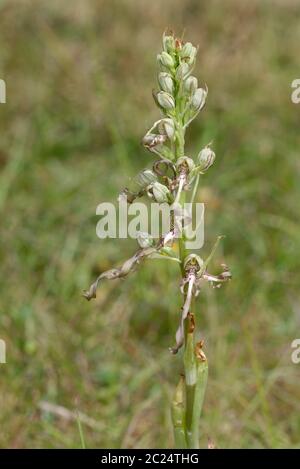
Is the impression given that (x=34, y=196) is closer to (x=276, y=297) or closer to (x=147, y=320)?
(x=147, y=320)

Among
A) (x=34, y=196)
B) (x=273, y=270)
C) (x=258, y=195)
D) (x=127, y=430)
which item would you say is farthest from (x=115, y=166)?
(x=127, y=430)

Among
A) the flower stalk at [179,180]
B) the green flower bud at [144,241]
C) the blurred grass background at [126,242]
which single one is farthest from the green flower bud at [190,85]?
the blurred grass background at [126,242]

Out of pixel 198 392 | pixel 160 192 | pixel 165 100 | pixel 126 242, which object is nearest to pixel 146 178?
pixel 160 192

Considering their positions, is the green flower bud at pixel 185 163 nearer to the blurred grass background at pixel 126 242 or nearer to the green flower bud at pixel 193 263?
the green flower bud at pixel 193 263

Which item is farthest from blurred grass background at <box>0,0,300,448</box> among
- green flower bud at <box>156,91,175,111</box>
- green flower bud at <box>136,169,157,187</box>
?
green flower bud at <box>156,91,175,111</box>

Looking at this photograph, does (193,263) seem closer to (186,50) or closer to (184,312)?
(184,312)

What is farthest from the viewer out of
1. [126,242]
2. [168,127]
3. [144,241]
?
[126,242]

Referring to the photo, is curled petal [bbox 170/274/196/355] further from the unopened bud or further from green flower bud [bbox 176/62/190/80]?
green flower bud [bbox 176/62/190/80]
